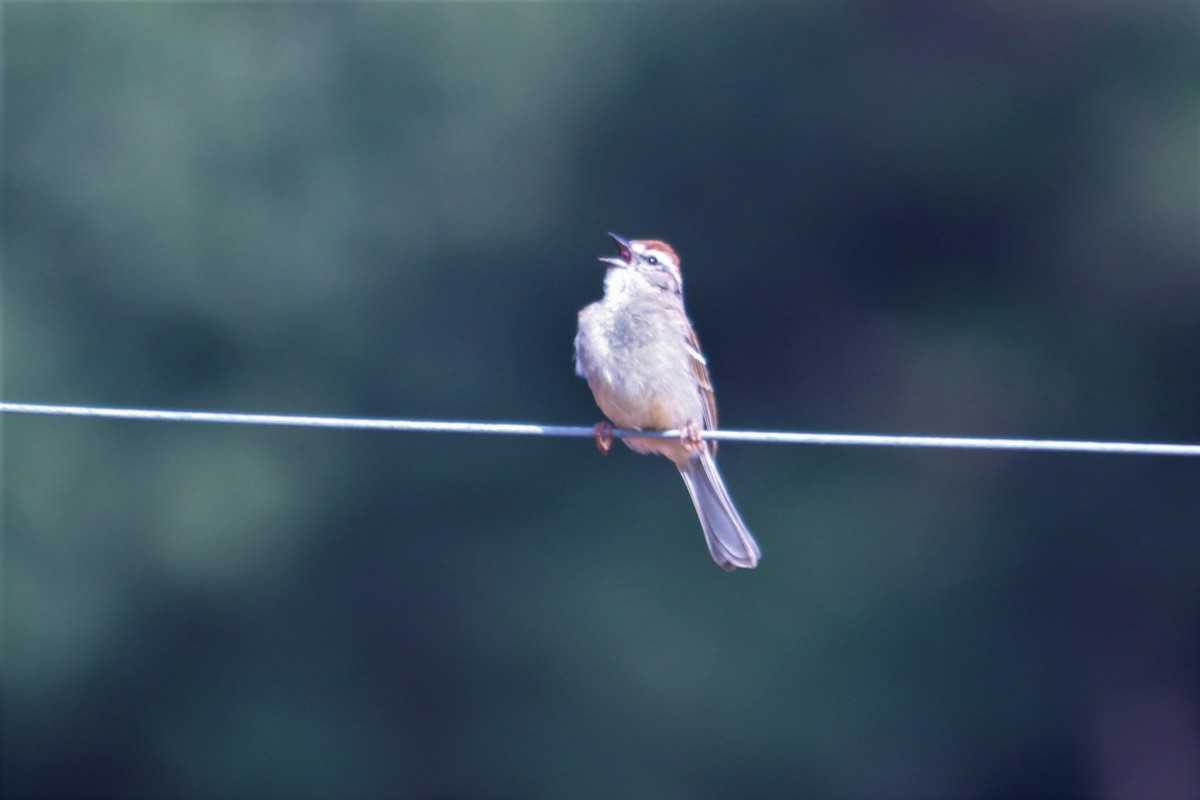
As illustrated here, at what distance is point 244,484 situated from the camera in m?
7.89

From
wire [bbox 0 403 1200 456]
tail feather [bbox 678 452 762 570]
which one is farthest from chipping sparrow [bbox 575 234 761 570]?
wire [bbox 0 403 1200 456]

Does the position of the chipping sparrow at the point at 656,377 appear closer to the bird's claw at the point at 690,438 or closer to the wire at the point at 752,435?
the bird's claw at the point at 690,438

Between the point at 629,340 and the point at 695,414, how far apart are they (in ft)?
1.05

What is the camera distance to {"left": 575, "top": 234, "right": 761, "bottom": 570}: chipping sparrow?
14.6 ft

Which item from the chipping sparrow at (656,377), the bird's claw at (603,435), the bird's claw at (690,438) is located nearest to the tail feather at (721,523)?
the chipping sparrow at (656,377)

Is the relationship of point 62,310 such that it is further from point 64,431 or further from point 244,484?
point 244,484

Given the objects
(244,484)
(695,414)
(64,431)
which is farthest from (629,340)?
(64,431)

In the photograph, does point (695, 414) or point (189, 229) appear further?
point (189, 229)

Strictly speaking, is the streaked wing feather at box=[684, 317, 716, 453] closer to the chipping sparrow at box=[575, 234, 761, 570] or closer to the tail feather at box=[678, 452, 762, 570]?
the chipping sparrow at box=[575, 234, 761, 570]

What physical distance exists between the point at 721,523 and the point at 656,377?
541mm

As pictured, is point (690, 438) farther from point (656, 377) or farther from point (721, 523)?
point (721, 523)

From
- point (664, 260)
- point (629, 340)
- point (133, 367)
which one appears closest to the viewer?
point (629, 340)

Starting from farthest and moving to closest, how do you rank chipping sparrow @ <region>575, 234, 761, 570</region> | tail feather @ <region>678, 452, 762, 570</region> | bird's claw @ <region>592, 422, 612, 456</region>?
tail feather @ <region>678, 452, 762, 570</region> < chipping sparrow @ <region>575, 234, 761, 570</region> < bird's claw @ <region>592, 422, 612, 456</region>

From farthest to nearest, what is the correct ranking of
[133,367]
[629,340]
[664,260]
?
1. [133,367]
2. [664,260]
3. [629,340]
